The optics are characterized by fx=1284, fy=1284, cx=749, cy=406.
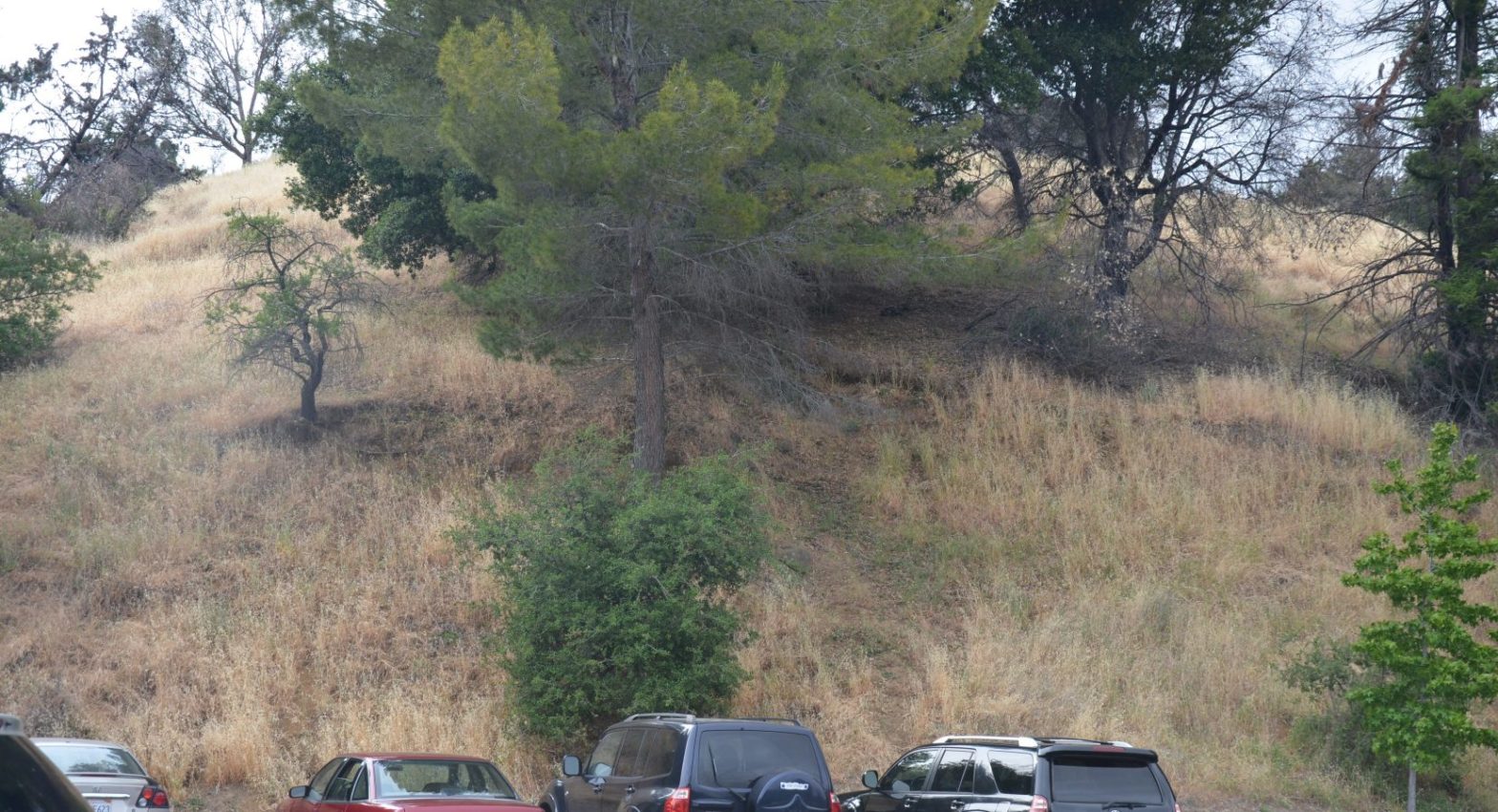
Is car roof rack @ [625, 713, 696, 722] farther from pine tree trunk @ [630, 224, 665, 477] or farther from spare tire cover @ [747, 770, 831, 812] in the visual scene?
pine tree trunk @ [630, 224, 665, 477]

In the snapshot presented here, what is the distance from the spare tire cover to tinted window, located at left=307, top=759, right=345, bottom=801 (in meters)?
4.07

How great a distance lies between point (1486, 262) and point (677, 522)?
56.5ft

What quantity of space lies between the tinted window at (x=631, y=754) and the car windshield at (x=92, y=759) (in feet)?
15.2

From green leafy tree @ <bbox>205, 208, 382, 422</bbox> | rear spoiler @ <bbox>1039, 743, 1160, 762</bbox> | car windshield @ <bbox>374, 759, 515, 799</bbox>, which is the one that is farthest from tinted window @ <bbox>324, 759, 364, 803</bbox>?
green leafy tree @ <bbox>205, 208, 382, 422</bbox>

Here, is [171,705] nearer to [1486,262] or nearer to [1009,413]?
[1009,413]

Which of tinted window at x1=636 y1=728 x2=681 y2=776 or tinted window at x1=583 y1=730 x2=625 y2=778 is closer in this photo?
tinted window at x1=636 y1=728 x2=681 y2=776

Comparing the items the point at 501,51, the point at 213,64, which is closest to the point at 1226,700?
the point at 501,51

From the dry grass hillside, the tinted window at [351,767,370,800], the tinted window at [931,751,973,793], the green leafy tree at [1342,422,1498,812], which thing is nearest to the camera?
the tinted window at [351,767,370,800]

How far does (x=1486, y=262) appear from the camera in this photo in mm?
23469

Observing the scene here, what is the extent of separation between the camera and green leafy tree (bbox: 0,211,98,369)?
25.9 m

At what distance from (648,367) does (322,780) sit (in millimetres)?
9089

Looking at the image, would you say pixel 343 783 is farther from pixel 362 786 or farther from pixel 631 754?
pixel 631 754

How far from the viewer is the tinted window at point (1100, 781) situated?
9914mm

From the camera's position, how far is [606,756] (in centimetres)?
1152
